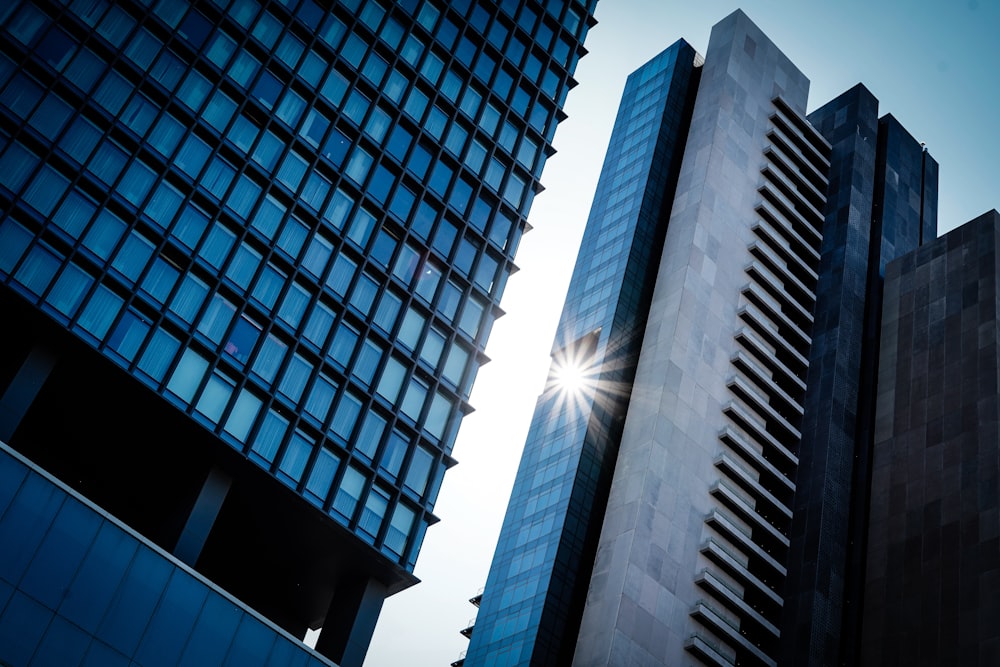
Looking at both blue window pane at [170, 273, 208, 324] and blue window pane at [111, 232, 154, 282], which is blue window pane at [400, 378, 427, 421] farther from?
blue window pane at [111, 232, 154, 282]

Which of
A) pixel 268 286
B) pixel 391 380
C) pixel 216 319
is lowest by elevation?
pixel 216 319

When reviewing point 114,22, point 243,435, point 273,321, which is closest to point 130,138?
point 114,22

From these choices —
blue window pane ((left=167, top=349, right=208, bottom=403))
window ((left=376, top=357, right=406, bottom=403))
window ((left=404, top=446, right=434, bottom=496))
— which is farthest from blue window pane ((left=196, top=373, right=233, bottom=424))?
window ((left=404, top=446, right=434, bottom=496))

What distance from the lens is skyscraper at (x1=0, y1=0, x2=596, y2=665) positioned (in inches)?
2046

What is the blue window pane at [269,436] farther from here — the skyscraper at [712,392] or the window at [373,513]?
the skyscraper at [712,392]

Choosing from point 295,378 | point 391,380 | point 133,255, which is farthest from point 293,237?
point 391,380

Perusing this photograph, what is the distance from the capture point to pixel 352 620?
58188 millimetres

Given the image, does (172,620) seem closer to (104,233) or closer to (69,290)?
(69,290)

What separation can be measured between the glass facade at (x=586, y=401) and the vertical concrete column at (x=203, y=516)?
39044mm

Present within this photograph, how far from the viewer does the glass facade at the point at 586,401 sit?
298ft

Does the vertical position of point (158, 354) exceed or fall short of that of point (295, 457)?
it exceeds it

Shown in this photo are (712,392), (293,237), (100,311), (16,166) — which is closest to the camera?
(100,311)

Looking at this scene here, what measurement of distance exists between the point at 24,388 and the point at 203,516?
33.0 feet

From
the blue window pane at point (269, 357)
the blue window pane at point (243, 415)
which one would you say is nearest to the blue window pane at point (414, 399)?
the blue window pane at point (269, 357)
